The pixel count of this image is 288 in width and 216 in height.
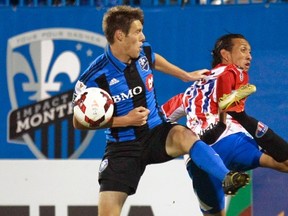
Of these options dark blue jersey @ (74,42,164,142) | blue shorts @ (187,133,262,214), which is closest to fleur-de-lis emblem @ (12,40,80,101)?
dark blue jersey @ (74,42,164,142)

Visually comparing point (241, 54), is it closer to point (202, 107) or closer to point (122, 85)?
point (202, 107)

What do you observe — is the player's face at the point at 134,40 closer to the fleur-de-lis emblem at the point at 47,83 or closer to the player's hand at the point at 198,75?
the player's hand at the point at 198,75

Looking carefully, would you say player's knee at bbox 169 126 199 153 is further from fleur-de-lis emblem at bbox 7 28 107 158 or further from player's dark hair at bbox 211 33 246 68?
fleur-de-lis emblem at bbox 7 28 107 158

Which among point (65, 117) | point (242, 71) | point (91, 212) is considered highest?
point (242, 71)

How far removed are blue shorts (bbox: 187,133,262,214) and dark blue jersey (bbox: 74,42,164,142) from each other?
2.57ft

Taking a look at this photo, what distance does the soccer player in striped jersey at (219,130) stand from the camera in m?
8.08

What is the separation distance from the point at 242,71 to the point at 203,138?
0.64 m

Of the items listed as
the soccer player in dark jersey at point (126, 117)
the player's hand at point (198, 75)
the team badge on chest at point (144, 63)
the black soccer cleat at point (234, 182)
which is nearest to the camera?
the black soccer cleat at point (234, 182)

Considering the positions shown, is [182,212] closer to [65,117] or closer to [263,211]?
[263,211]

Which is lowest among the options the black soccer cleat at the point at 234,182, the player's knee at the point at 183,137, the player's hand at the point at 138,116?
the black soccer cleat at the point at 234,182

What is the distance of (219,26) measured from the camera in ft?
28.5

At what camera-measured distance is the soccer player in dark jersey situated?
744cm

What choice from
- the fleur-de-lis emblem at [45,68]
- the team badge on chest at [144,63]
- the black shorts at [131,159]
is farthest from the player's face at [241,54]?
the fleur-de-lis emblem at [45,68]

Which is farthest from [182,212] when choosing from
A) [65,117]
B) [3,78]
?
[3,78]
